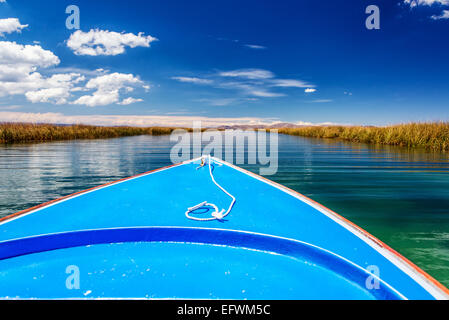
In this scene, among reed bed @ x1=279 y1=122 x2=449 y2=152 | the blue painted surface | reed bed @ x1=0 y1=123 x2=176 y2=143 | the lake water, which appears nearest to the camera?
the blue painted surface

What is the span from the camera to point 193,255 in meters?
1.95

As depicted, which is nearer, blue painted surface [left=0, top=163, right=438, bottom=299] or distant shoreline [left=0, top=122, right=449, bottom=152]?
blue painted surface [left=0, top=163, right=438, bottom=299]

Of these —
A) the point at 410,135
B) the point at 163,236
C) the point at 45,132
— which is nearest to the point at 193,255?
the point at 163,236

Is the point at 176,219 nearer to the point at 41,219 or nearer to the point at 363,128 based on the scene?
the point at 41,219

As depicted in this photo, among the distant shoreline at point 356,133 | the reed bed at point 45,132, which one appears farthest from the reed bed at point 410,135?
the reed bed at point 45,132

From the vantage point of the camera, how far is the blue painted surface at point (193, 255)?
60.3 inches

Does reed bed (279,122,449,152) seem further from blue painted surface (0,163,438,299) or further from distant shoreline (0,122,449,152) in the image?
blue painted surface (0,163,438,299)

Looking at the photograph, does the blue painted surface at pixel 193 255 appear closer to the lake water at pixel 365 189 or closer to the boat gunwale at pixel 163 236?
the boat gunwale at pixel 163 236

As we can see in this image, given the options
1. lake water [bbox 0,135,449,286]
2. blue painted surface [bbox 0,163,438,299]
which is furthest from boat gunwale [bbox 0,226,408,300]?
lake water [bbox 0,135,449,286]

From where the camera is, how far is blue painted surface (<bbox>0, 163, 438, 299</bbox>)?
1.53 metres

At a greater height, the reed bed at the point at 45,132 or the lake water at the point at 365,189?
the reed bed at the point at 45,132

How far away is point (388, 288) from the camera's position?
4.51ft

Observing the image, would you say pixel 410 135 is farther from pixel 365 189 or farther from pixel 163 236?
pixel 163 236
